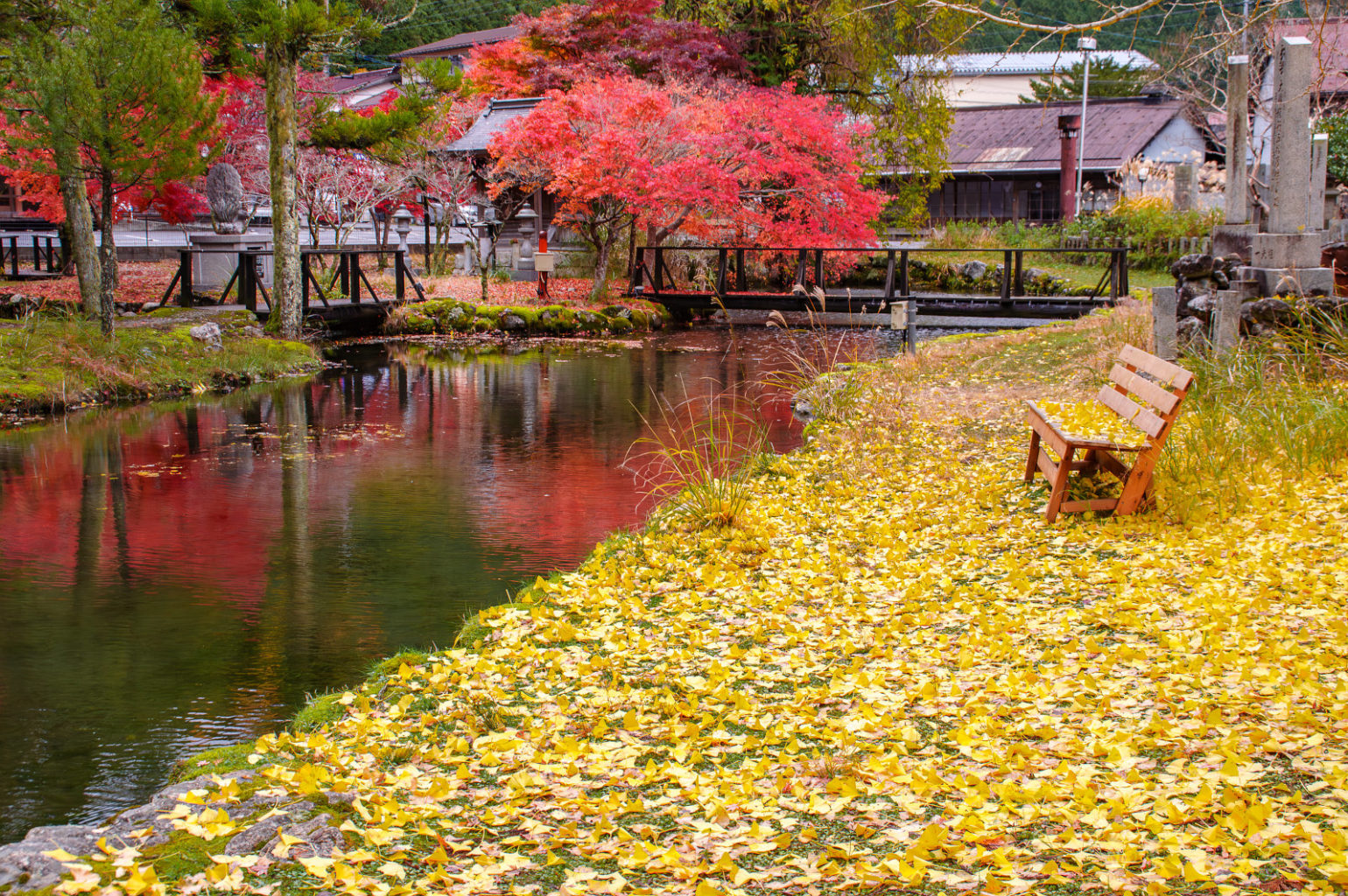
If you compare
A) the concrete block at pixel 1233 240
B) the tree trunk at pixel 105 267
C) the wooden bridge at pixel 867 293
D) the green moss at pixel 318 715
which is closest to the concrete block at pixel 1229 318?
the concrete block at pixel 1233 240

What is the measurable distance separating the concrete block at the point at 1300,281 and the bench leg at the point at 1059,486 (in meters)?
3.62

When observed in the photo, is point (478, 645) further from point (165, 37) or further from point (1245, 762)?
point (165, 37)

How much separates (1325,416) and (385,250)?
65.9 feet

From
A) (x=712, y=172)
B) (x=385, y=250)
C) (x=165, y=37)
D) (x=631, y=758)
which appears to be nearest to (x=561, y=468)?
(x=631, y=758)

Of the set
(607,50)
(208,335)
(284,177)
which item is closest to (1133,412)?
(208,335)

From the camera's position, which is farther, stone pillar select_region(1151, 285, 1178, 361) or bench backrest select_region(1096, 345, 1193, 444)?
stone pillar select_region(1151, 285, 1178, 361)

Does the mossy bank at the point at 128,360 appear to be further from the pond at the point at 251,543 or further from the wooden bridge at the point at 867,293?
the wooden bridge at the point at 867,293

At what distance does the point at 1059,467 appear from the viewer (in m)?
6.70

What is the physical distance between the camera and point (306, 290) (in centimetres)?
2111

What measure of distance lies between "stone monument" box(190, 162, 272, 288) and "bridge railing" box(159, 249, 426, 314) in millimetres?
108

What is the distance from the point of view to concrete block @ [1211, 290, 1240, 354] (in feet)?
30.3

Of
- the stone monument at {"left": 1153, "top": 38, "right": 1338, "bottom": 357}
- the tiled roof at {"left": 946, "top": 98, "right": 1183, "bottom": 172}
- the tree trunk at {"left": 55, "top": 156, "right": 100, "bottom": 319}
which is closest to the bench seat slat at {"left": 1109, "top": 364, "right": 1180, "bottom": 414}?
the stone monument at {"left": 1153, "top": 38, "right": 1338, "bottom": 357}

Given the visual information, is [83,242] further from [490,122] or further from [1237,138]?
[1237,138]

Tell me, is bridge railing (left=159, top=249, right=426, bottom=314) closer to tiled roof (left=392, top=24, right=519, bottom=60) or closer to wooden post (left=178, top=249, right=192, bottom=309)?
wooden post (left=178, top=249, right=192, bottom=309)
